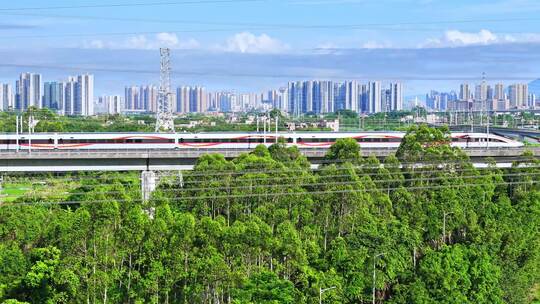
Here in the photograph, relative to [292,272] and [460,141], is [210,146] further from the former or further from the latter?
[292,272]

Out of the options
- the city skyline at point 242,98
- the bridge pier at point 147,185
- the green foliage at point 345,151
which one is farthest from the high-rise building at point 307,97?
the bridge pier at point 147,185

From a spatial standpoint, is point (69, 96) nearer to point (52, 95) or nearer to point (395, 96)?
point (52, 95)

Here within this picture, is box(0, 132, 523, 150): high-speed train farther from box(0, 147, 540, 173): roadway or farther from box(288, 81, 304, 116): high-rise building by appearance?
box(288, 81, 304, 116): high-rise building

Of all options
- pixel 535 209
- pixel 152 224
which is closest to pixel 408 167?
pixel 535 209

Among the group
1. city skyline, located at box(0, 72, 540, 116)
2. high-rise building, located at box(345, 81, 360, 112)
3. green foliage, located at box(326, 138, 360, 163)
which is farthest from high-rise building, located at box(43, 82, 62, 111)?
green foliage, located at box(326, 138, 360, 163)

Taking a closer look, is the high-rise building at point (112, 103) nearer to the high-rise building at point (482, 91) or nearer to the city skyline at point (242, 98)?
the city skyline at point (242, 98)

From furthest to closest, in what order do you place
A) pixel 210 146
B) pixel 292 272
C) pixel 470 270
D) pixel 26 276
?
pixel 210 146 → pixel 470 270 → pixel 292 272 → pixel 26 276
